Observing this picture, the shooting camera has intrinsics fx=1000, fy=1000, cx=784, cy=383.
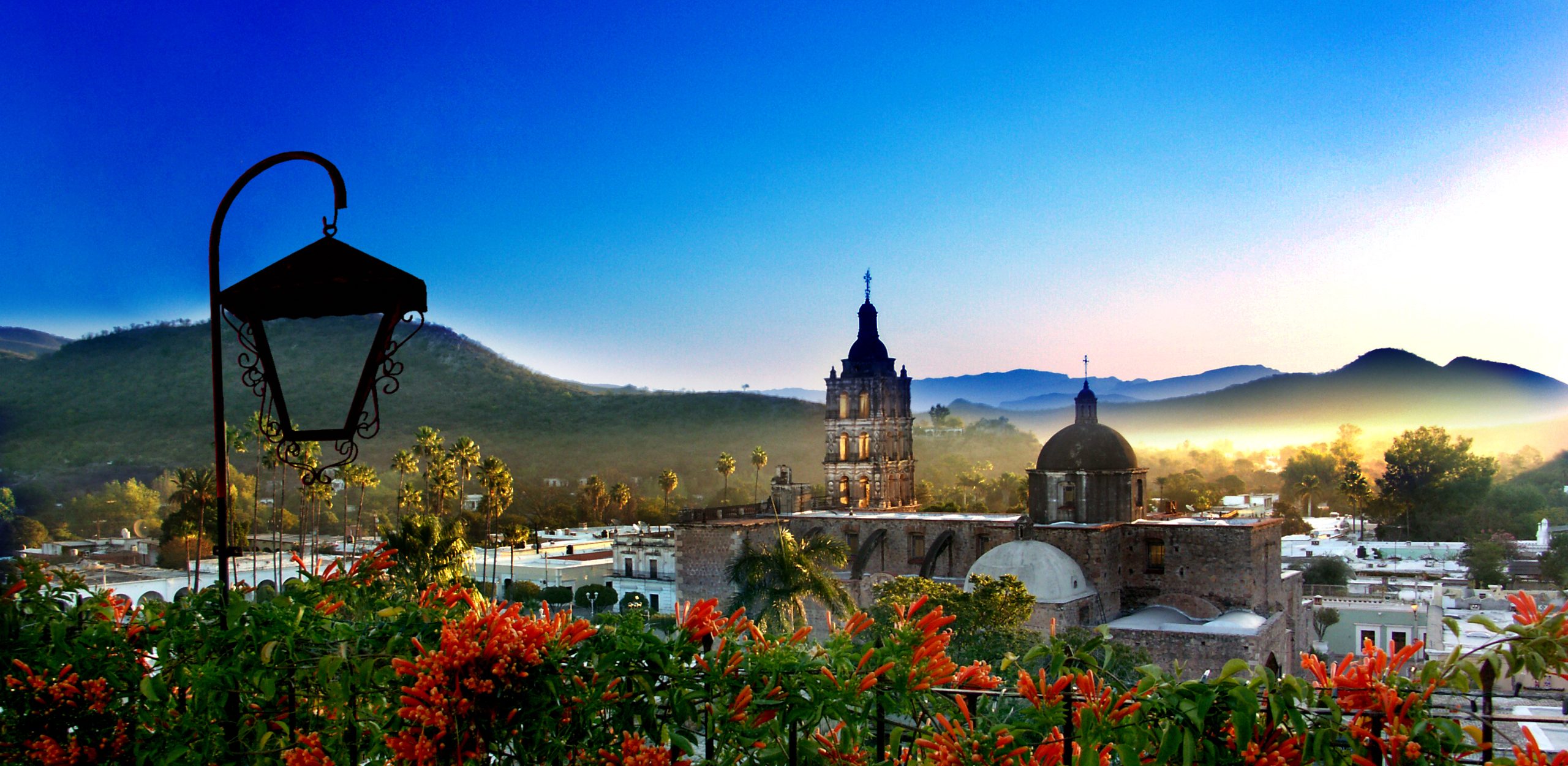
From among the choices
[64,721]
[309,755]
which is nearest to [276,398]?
[64,721]

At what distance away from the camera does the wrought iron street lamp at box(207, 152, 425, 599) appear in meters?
3.82

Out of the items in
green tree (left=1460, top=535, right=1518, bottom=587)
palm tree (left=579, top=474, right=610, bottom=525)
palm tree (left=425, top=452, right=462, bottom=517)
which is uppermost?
palm tree (left=425, top=452, right=462, bottom=517)

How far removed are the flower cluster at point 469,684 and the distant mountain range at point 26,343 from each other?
2268 inches

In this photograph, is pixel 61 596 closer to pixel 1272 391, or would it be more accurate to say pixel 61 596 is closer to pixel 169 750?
pixel 169 750

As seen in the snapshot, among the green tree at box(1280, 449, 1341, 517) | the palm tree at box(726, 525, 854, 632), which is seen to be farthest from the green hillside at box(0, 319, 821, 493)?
the green tree at box(1280, 449, 1341, 517)

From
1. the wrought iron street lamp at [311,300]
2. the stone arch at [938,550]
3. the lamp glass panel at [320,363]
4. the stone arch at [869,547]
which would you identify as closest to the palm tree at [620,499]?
the lamp glass panel at [320,363]

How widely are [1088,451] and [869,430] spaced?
9.56 meters

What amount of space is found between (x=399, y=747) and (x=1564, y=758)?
295 centimetres

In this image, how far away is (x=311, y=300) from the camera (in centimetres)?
401

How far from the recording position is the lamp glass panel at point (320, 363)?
48062 millimetres

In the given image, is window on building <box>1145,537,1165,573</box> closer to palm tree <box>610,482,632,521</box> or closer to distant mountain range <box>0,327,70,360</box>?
palm tree <box>610,482,632,521</box>

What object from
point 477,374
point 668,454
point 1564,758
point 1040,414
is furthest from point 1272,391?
point 1564,758

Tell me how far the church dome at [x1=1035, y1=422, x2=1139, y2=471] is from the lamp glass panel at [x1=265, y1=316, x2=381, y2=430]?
30.8 metres

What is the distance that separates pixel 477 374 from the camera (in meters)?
71.1
